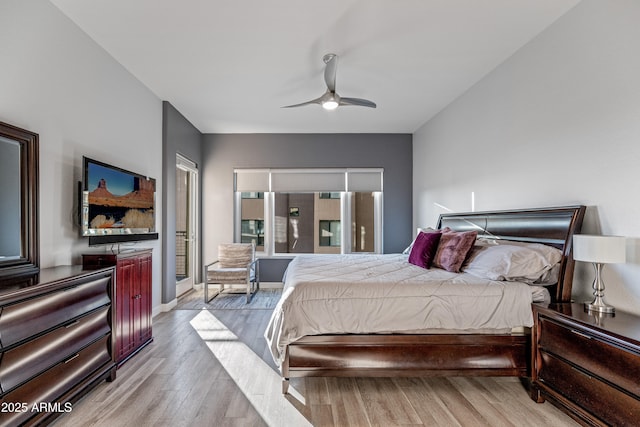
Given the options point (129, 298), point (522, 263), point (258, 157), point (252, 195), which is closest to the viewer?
point (522, 263)

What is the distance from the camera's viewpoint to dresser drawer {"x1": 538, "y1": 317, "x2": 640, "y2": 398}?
1.59 metres

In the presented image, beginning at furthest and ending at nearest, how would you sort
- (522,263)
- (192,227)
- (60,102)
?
(192,227)
(60,102)
(522,263)

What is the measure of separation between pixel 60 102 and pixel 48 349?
1906 mm

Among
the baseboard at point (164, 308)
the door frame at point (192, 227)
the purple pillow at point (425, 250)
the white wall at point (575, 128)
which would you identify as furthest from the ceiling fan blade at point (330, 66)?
the baseboard at point (164, 308)

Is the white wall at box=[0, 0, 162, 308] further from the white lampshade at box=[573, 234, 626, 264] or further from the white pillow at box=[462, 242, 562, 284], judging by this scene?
the white lampshade at box=[573, 234, 626, 264]

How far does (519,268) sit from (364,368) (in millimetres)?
1397

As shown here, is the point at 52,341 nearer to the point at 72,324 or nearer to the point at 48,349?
the point at 48,349

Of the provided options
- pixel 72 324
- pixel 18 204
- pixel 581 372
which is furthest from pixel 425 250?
pixel 18 204

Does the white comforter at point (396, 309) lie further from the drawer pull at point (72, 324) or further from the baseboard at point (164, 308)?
the baseboard at point (164, 308)

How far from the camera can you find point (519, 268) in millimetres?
2344

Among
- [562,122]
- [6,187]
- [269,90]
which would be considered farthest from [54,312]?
[562,122]

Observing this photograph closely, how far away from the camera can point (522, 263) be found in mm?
2352

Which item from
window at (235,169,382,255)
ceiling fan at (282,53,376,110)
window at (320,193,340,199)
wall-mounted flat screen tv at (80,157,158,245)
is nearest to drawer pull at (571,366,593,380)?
ceiling fan at (282,53,376,110)

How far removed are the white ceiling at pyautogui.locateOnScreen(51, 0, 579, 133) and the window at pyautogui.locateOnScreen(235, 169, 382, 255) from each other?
5.67 feet
